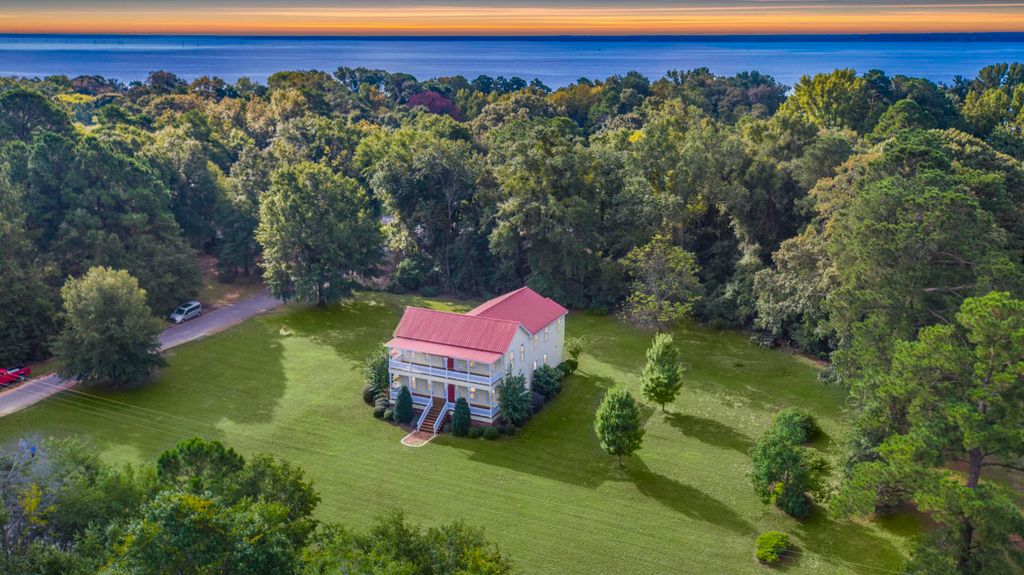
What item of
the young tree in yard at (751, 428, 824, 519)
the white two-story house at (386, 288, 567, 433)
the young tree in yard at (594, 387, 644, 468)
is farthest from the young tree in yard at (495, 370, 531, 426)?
the young tree in yard at (751, 428, 824, 519)

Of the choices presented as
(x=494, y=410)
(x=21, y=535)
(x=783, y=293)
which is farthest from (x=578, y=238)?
(x=21, y=535)

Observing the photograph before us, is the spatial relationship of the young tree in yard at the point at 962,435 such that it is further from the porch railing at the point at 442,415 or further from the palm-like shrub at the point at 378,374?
the palm-like shrub at the point at 378,374

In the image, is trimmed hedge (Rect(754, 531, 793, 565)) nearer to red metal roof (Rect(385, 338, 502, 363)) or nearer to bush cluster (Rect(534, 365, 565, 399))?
red metal roof (Rect(385, 338, 502, 363))

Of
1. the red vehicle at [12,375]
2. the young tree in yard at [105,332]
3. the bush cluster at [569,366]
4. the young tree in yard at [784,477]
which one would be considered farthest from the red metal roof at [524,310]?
the red vehicle at [12,375]

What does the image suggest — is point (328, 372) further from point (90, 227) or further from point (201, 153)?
point (201, 153)

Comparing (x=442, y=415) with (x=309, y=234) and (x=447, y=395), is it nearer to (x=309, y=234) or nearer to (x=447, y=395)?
(x=447, y=395)

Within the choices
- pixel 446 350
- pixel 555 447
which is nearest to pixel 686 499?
pixel 555 447
